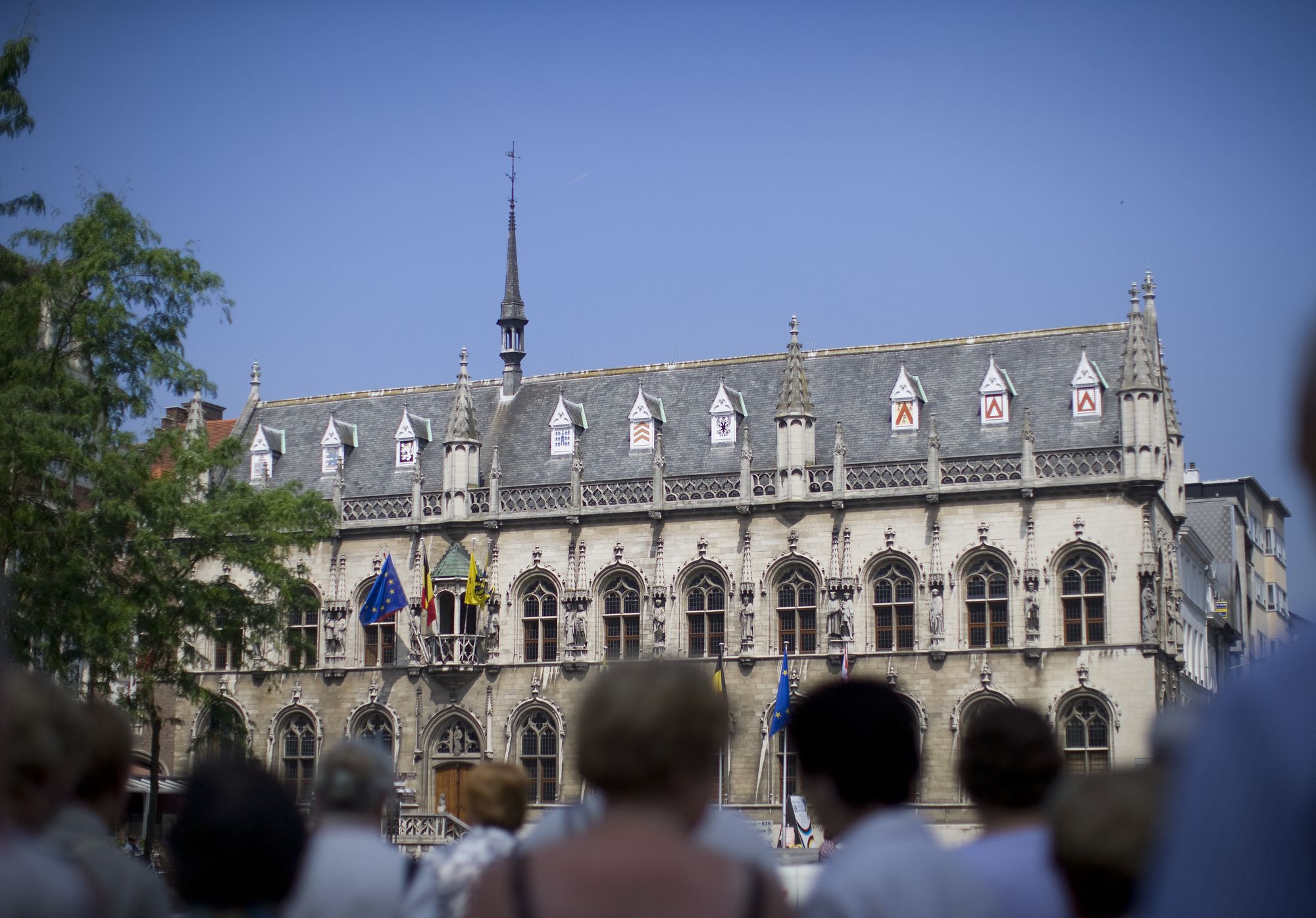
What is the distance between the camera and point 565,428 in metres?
50.1

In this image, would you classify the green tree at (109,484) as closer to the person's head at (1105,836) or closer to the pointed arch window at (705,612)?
the pointed arch window at (705,612)

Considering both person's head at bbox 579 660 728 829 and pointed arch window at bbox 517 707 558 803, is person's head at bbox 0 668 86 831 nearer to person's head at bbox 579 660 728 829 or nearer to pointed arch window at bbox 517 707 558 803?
person's head at bbox 579 660 728 829

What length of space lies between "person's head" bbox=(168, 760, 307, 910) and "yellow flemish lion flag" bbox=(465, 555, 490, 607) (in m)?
41.7

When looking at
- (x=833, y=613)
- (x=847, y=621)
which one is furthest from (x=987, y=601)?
(x=833, y=613)

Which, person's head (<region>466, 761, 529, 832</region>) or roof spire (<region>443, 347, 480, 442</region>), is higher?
roof spire (<region>443, 347, 480, 442</region>)

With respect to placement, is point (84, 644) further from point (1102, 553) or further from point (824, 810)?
point (824, 810)

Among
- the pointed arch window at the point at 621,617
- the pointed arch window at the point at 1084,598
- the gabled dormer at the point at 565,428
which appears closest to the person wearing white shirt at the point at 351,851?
the pointed arch window at the point at 1084,598

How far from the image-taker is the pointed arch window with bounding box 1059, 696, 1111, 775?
4166cm

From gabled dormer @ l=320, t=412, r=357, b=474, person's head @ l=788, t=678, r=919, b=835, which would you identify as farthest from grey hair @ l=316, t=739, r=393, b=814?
gabled dormer @ l=320, t=412, r=357, b=474

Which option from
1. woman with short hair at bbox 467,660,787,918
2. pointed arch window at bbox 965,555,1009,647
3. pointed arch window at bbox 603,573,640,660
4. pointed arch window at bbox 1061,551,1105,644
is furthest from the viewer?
pointed arch window at bbox 603,573,640,660

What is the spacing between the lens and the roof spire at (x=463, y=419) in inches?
1944

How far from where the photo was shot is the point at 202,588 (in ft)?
116

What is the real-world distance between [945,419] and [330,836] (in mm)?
40663

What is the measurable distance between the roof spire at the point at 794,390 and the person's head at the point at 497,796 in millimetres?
38614
